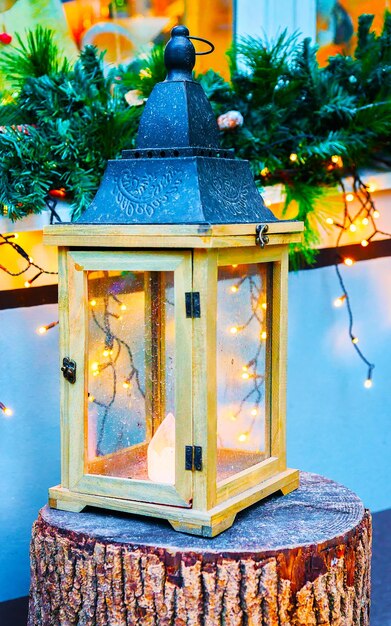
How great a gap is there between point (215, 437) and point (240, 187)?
493mm

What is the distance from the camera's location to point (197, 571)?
1632mm

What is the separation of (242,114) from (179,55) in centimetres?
68

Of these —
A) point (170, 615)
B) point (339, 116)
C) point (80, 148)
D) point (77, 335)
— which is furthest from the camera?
point (339, 116)

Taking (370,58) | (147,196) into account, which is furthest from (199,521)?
(370,58)

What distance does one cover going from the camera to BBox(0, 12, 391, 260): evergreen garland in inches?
82.6

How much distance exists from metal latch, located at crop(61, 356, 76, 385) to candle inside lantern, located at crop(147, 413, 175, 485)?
0.20m

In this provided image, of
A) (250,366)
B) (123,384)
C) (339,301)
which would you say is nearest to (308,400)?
(339,301)

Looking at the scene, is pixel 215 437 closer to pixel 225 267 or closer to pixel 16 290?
pixel 225 267

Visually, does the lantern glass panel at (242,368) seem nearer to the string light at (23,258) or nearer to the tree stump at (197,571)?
the tree stump at (197,571)

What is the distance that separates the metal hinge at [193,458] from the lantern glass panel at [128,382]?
0.09 m

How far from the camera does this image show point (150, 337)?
175 cm

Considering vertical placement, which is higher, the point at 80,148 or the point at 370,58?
the point at 370,58

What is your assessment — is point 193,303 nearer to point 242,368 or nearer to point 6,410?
point 242,368

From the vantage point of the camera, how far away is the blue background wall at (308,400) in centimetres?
227
